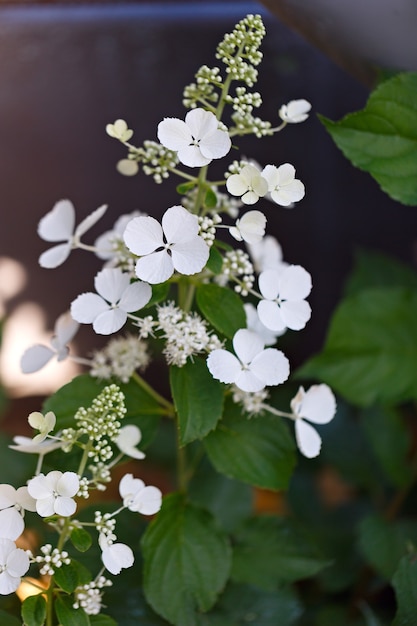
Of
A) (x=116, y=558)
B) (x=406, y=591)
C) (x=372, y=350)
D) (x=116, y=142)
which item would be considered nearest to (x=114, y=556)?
(x=116, y=558)

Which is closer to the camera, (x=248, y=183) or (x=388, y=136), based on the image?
(x=248, y=183)

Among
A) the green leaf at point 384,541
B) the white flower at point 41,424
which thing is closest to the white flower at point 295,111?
the white flower at point 41,424

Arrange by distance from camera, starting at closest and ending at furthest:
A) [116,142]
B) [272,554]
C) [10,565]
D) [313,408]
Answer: [10,565] → [313,408] → [272,554] → [116,142]

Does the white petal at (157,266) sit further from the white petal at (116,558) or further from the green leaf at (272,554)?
the green leaf at (272,554)

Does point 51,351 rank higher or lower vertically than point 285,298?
lower

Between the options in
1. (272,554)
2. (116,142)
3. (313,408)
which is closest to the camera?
(313,408)

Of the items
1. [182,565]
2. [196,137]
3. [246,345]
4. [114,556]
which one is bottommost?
[182,565]

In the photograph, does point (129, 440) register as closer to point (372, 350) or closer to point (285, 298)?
point (285, 298)
